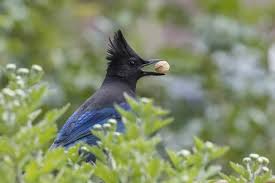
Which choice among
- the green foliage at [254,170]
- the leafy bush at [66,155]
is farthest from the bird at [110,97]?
the leafy bush at [66,155]

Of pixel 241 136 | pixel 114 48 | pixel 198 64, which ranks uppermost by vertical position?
pixel 114 48

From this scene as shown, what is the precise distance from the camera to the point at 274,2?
6.40 m

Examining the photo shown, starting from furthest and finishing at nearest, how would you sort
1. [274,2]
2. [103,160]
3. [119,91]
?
1. [274,2]
2. [119,91]
3. [103,160]

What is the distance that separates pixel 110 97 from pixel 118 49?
0.29m

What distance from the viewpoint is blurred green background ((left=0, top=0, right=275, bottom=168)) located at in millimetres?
5730

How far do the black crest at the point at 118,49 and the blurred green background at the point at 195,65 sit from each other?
129 cm

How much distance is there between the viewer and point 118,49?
14.0 ft

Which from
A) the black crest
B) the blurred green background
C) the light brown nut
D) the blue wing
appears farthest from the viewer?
the blurred green background

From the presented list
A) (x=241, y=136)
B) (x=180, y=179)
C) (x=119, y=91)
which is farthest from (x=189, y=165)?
(x=241, y=136)

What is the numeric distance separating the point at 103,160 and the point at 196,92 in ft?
13.2

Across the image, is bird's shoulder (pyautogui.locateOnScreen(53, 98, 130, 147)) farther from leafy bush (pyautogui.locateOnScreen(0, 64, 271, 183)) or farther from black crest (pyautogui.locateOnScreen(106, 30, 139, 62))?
leafy bush (pyautogui.locateOnScreen(0, 64, 271, 183))

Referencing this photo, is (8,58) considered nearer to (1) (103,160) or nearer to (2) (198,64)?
(2) (198,64)

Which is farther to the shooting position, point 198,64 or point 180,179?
point 198,64

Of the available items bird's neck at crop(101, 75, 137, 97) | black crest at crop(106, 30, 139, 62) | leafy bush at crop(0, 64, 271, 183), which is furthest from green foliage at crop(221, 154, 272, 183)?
bird's neck at crop(101, 75, 137, 97)
